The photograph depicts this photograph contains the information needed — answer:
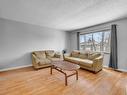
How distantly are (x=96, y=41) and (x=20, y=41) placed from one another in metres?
4.23

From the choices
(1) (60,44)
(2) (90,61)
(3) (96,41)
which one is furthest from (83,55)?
(1) (60,44)

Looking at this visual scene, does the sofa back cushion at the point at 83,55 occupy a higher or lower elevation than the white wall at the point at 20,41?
lower

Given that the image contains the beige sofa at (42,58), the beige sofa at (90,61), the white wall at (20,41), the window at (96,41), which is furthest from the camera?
the window at (96,41)

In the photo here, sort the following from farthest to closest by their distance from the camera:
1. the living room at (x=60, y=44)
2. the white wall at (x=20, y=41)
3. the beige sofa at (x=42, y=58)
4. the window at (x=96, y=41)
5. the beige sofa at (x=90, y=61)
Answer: the window at (x=96, y=41), the beige sofa at (x=42, y=58), the white wall at (x=20, y=41), the beige sofa at (x=90, y=61), the living room at (x=60, y=44)

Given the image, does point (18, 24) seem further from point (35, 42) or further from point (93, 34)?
point (93, 34)

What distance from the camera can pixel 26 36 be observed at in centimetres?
400

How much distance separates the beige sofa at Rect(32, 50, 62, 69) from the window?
6.81 feet

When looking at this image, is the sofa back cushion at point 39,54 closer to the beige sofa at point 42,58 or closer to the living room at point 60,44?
the beige sofa at point 42,58

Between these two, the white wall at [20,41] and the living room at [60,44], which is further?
the white wall at [20,41]

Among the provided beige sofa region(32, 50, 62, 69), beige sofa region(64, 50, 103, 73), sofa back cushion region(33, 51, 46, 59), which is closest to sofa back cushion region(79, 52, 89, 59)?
beige sofa region(64, 50, 103, 73)

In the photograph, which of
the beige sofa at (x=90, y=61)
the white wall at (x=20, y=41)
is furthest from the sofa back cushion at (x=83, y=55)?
the white wall at (x=20, y=41)

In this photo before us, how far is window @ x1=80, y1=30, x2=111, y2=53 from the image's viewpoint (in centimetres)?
409

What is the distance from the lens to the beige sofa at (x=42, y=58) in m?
3.60

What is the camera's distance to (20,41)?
382 cm
